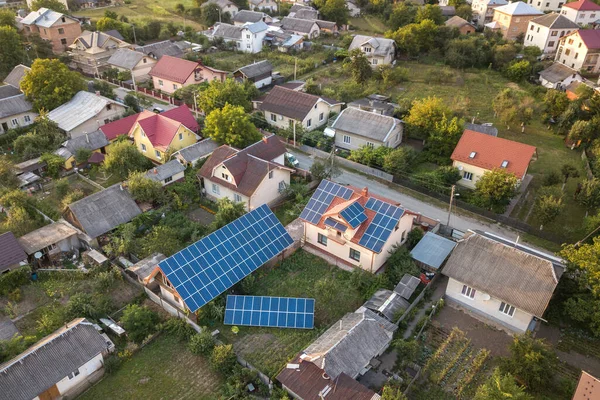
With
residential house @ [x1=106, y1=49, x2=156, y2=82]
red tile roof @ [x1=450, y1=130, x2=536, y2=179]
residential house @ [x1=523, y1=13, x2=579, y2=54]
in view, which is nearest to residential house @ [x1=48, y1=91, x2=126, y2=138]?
residential house @ [x1=106, y1=49, x2=156, y2=82]

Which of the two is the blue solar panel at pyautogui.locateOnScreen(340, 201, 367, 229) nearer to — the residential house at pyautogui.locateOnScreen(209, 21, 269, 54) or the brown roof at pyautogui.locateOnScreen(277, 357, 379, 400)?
the brown roof at pyautogui.locateOnScreen(277, 357, 379, 400)

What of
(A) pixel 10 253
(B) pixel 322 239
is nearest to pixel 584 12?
(B) pixel 322 239

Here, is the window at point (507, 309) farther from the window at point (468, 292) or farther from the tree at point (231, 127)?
the tree at point (231, 127)

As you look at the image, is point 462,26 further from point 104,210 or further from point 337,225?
point 104,210

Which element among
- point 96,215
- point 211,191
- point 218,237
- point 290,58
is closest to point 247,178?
point 211,191

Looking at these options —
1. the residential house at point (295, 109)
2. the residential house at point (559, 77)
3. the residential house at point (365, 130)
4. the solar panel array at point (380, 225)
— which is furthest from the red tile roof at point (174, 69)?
the residential house at point (559, 77)

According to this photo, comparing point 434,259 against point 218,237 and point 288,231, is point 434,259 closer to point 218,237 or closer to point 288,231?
point 288,231

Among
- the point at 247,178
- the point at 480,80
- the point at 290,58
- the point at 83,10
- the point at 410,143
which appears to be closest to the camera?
the point at 247,178
